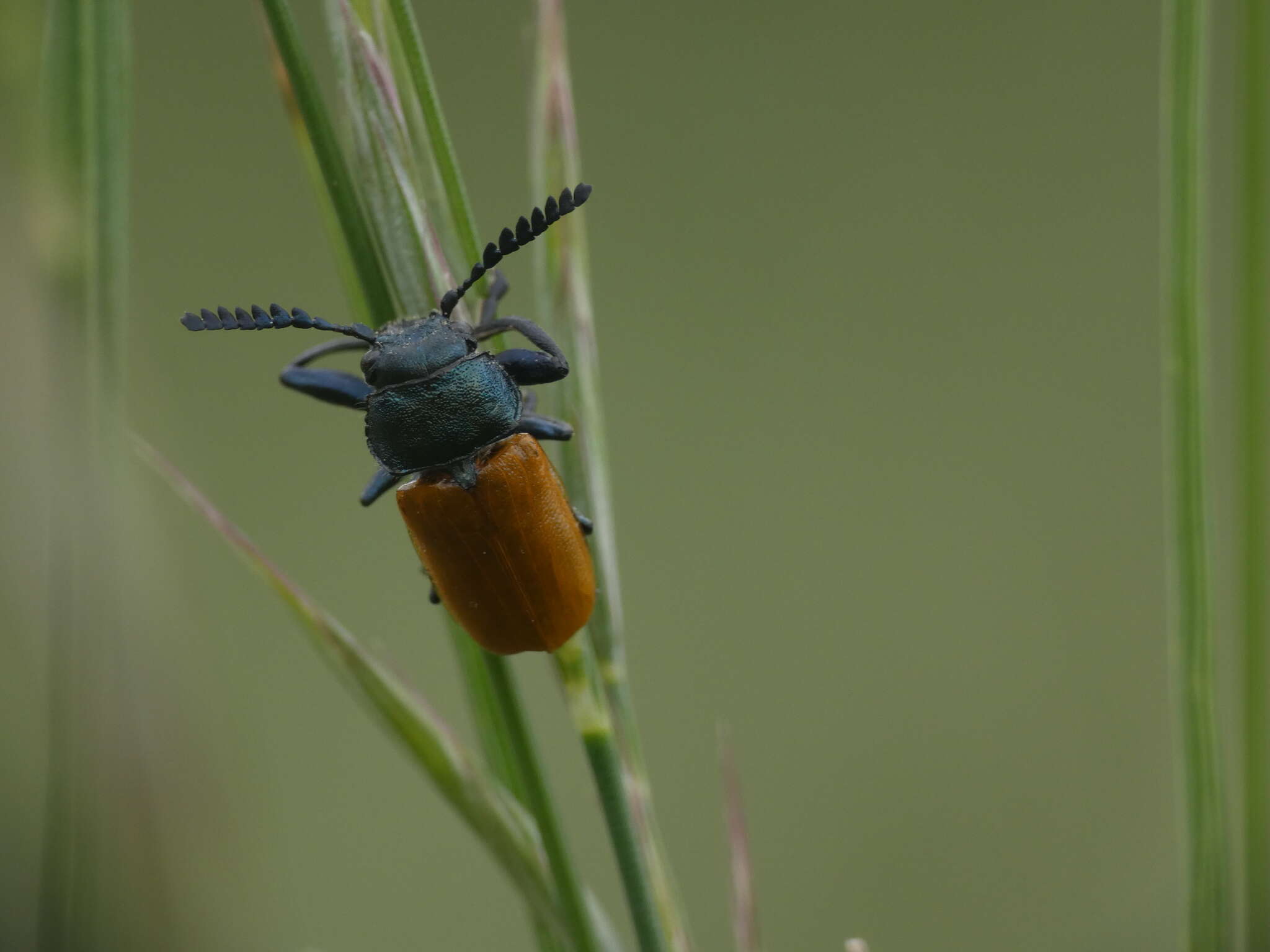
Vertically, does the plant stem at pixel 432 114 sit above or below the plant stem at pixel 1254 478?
above

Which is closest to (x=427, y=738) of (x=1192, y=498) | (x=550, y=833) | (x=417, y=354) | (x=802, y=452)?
(x=550, y=833)

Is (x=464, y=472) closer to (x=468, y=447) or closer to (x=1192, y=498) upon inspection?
(x=468, y=447)

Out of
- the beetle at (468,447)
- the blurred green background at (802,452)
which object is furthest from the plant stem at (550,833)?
the blurred green background at (802,452)

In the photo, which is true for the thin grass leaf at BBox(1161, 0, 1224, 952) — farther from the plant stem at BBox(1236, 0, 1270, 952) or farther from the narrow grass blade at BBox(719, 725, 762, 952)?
the narrow grass blade at BBox(719, 725, 762, 952)

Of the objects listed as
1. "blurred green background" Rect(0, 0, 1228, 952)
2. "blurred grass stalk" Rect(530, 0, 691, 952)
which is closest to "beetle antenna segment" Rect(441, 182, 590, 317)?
"blurred grass stalk" Rect(530, 0, 691, 952)

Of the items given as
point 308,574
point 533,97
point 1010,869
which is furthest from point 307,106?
point 1010,869

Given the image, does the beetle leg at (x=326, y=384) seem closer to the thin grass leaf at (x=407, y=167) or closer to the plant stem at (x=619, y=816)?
the thin grass leaf at (x=407, y=167)

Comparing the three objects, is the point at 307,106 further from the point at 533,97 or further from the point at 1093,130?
the point at 1093,130

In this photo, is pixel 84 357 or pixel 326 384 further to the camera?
→ pixel 326 384
